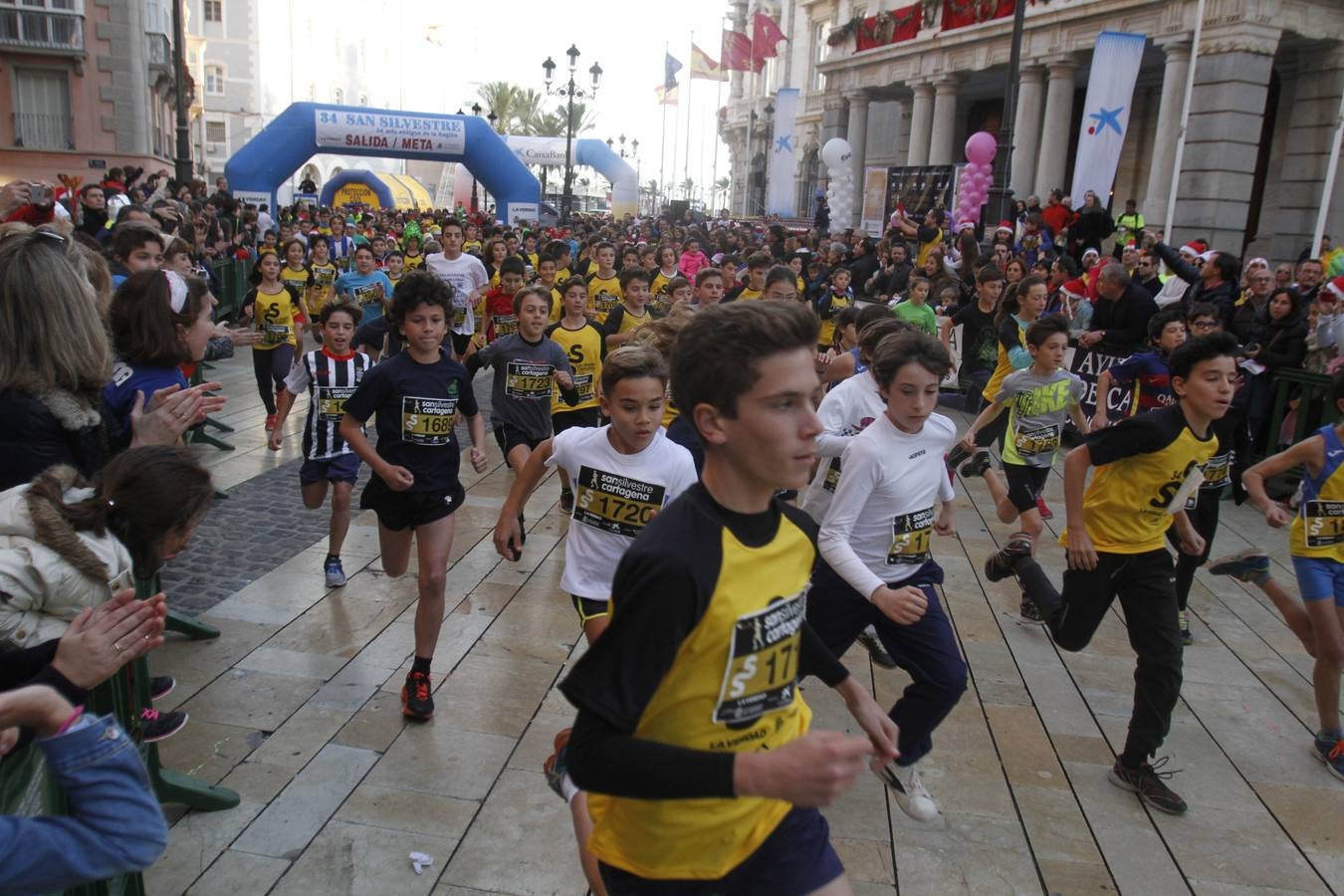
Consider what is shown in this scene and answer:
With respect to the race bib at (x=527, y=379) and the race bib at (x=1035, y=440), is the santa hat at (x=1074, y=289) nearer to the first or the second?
the race bib at (x=1035, y=440)

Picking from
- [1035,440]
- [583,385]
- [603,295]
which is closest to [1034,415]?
[1035,440]

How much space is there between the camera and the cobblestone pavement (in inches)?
241

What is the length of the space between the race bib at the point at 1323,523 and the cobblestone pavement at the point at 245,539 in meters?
5.82

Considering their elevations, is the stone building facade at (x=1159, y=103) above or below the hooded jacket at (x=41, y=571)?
above

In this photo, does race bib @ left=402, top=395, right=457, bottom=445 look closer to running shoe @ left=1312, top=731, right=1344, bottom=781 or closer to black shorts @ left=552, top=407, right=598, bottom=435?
black shorts @ left=552, top=407, right=598, bottom=435

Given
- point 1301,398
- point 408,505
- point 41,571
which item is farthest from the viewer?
point 1301,398

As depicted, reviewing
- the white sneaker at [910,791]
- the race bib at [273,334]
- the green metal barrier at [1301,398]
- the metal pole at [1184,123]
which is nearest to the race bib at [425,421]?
the white sneaker at [910,791]

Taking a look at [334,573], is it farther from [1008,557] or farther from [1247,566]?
[1247,566]

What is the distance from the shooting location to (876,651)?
564 cm

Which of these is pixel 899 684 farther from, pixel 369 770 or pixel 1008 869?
pixel 369 770

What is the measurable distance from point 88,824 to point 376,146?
90.4 ft

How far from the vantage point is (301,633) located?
5.51 m

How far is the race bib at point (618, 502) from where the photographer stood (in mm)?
3967

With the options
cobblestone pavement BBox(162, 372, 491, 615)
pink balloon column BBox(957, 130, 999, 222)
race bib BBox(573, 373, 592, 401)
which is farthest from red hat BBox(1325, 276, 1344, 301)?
pink balloon column BBox(957, 130, 999, 222)
